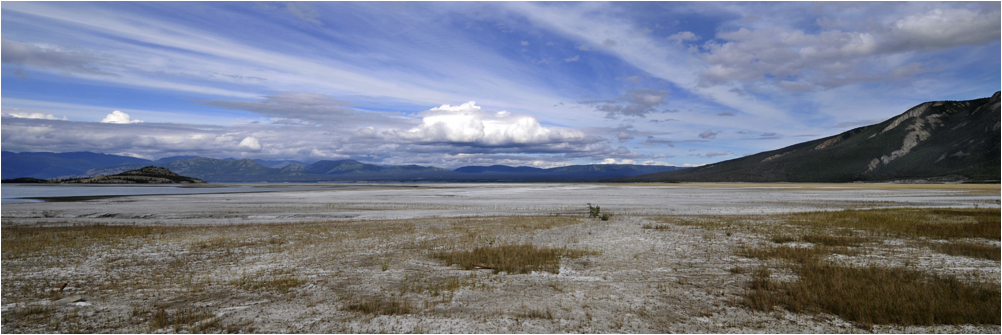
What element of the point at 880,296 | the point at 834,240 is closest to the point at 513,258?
the point at 880,296

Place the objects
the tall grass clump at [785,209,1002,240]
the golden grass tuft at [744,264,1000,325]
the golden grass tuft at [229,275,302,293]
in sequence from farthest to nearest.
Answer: the tall grass clump at [785,209,1002,240]
the golden grass tuft at [229,275,302,293]
the golden grass tuft at [744,264,1000,325]

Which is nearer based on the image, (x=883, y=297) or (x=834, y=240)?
(x=883, y=297)

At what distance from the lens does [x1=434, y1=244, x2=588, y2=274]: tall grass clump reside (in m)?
15.1

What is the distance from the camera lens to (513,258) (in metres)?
16.6

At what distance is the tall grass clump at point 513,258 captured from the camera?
15141 mm

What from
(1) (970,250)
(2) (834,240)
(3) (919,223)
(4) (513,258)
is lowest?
(4) (513,258)

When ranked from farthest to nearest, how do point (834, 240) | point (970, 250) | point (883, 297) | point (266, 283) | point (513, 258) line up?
point (834, 240) < point (970, 250) < point (513, 258) < point (266, 283) < point (883, 297)

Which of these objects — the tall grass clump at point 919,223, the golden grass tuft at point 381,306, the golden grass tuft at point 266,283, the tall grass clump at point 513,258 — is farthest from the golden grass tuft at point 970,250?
the golden grass tuft at point 266,283

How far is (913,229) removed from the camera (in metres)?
23.1

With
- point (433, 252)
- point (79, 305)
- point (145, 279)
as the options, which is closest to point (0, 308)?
point (79, 305)

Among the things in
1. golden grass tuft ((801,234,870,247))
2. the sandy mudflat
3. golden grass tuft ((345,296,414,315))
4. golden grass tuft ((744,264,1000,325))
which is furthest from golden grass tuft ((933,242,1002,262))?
golden grass tuft ((345,296,414,315))

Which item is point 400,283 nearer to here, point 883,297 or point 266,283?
point 266,283

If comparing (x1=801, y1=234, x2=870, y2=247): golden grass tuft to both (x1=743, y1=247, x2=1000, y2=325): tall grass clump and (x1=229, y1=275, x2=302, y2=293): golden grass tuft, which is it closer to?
(x1=743, y1=247, x2=1000, y2=325): tall grass clump

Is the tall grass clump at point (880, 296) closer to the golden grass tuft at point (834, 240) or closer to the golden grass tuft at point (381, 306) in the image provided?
the golden grass tuft at point (834, 240)
